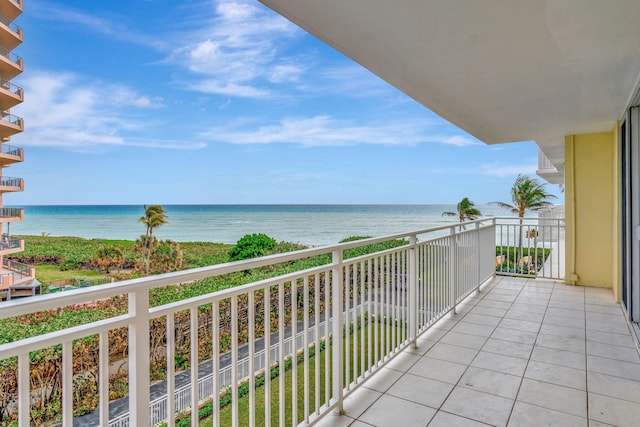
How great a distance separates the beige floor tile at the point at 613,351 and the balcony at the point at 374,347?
2cm

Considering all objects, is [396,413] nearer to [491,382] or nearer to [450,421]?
[450,421]

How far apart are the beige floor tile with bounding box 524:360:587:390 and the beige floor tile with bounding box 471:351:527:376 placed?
6 cm

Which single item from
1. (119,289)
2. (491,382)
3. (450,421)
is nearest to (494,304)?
(491,382)

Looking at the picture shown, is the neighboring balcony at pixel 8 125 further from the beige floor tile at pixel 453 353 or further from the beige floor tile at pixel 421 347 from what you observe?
the beige floor tile at pixel 453 353

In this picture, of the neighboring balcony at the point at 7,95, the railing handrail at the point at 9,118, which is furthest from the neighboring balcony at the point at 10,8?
the railing handrail at the point at 9,118

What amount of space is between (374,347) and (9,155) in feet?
13.3

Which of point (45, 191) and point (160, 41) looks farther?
point (160, 41)

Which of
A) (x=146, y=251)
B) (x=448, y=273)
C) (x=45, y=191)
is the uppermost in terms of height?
(x=45, y=191)

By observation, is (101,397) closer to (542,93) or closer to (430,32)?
(430,32)

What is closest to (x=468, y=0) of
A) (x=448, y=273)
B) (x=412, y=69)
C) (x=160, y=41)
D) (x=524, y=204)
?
(x=412, y=69)

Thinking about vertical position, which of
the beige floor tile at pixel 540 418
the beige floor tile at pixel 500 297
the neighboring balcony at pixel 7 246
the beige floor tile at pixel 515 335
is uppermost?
the neighboring balcony at pixel 7 246

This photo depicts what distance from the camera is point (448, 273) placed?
3828 millimetres

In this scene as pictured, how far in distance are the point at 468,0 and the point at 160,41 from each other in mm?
27281

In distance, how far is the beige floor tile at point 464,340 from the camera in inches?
123
